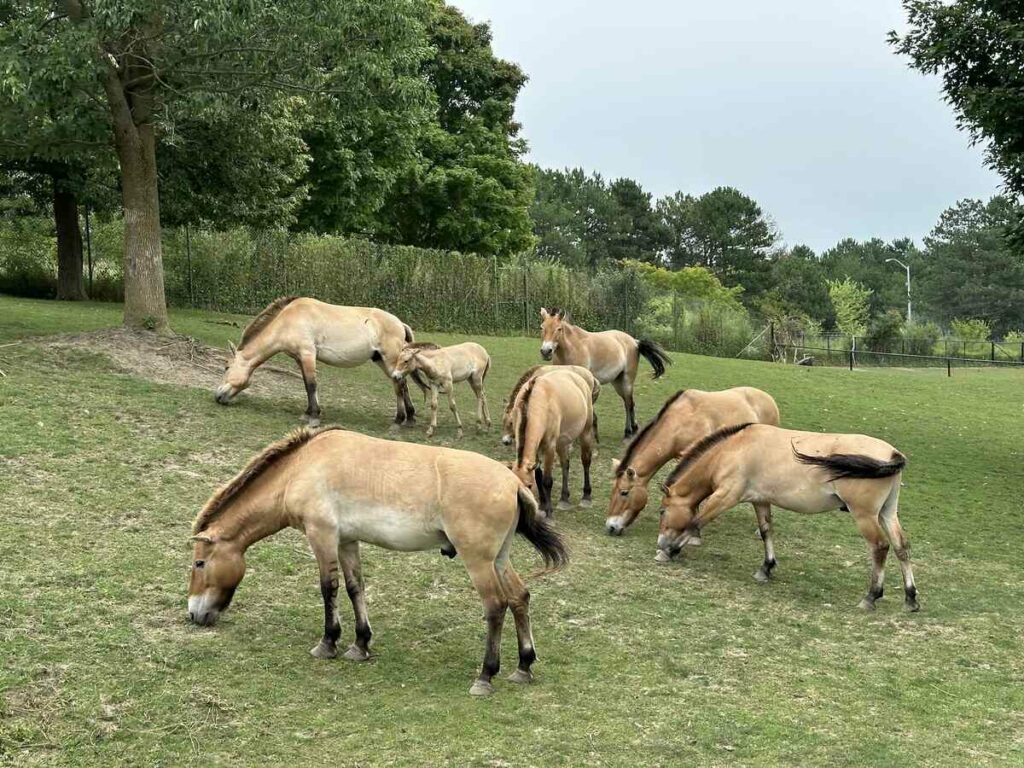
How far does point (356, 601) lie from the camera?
6.21 metres

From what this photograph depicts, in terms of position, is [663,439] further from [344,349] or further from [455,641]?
[344,349]

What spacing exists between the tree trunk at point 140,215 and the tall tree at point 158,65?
2cm

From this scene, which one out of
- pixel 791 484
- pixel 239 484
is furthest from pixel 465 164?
pixel 239 484

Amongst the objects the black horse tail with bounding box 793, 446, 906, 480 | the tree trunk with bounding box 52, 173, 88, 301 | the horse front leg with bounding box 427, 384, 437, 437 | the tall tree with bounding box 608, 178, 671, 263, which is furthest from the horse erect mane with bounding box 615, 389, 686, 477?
the tall tree with bounding box 608, 178, 671, 263

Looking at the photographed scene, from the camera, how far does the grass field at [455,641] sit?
5125mm

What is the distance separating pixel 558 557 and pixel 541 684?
0.80m

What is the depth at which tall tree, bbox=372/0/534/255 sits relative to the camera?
38.3 meters

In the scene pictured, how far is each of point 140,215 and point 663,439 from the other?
392 inches

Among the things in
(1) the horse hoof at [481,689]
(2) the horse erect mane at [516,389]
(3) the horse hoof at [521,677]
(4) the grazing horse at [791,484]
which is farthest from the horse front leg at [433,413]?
(1) the horse hoof at [481,689]

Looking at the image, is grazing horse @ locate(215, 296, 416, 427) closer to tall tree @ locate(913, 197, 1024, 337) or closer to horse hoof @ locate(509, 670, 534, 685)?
horse hoof @ locate(509, 670, 534, 685)

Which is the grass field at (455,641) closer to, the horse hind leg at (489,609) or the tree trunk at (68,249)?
the horse hind leg at (489,609)

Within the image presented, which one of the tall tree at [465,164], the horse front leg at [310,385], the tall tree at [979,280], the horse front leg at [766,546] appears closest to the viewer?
the horse front leg at [766,546]

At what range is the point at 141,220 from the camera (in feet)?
50.8

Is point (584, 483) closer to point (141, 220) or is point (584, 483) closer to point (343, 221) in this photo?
point (141, 220)
